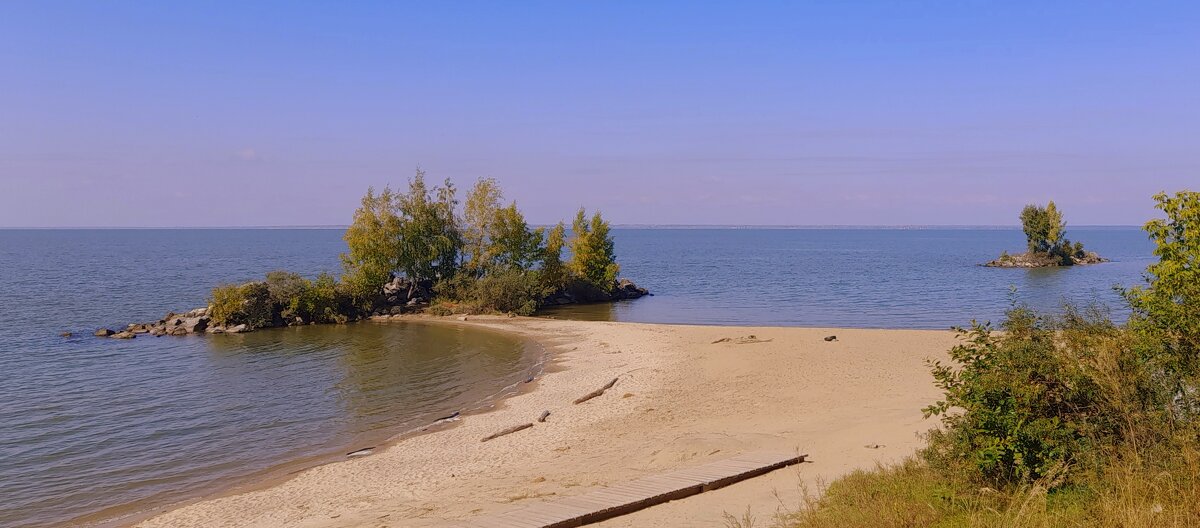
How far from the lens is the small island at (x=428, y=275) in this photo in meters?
48.3

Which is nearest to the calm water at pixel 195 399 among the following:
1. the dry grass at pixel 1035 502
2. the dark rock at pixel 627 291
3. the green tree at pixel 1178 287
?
the dry grass at pixel 1035 502

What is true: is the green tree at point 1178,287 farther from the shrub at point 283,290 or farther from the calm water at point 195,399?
the shrub at point 283,290

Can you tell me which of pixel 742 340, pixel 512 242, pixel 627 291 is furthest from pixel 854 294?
pixel 742 340

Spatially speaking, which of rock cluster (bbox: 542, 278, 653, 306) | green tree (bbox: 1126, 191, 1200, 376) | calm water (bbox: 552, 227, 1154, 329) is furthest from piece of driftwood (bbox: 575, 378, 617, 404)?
rock cluster (bbox: 542, 278, 653, 306)

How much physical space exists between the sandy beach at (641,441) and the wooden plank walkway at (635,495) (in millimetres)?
222

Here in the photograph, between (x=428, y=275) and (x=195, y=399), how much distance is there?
31.2 m

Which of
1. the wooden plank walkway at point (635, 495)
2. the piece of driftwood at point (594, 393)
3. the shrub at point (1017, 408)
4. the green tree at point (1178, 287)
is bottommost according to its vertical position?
the piece of driftwood at point (594, 393)

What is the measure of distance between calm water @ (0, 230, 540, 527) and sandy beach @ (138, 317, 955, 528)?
2399 millimetres

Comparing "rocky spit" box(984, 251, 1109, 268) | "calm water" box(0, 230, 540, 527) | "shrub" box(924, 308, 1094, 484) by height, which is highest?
"shrub" box(924, 308, 1094, 484)

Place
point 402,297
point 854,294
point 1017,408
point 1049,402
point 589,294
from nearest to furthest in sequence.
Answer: point 1017,408 < point 1049,402 < point 402,297 < point 589,294 < point 854,294

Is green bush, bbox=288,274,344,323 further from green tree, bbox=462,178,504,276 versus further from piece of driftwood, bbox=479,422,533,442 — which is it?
piece of driftwood, bbox=479,422,533,442

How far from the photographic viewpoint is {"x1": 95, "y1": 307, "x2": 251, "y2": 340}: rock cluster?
45.0 meters

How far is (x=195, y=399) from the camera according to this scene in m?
27.1

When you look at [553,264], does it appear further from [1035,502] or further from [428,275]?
[1035,502]
